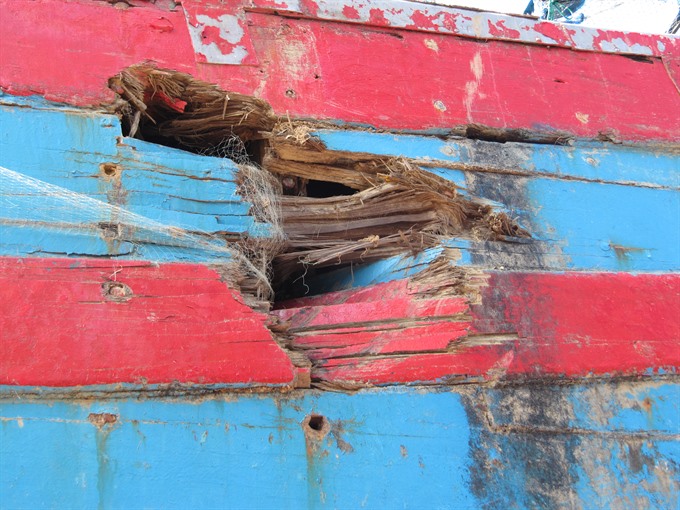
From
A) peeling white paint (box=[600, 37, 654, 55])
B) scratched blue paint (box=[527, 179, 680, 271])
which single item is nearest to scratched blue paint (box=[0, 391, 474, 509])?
scratched blue paint (box=[527, 179, 680, 271])

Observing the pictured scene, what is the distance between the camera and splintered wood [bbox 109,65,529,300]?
3141 millimetres

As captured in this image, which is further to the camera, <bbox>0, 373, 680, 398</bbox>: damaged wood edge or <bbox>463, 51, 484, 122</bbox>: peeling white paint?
<bbox>463, 51, 484, 122</bbox>: peeling white paint

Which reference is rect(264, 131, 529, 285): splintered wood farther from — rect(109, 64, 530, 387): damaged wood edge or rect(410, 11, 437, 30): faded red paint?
rect(410, 11, 437, 30): faded red paint

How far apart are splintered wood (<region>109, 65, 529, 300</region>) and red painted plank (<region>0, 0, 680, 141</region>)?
119 millimetres

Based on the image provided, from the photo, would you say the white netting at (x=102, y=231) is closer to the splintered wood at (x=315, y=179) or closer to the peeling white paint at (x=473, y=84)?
the splintered wood at (x=315, y=179)

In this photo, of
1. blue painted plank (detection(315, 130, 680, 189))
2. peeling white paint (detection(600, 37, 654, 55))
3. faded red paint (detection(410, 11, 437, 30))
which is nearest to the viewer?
blue painted plank (detection(315, 130, 680, 189))

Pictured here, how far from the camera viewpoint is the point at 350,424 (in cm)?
258

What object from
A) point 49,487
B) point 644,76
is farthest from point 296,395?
point 644,76

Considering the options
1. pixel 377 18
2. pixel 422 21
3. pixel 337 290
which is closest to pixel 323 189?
pixel 337 290

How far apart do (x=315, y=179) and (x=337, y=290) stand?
0.58 meters

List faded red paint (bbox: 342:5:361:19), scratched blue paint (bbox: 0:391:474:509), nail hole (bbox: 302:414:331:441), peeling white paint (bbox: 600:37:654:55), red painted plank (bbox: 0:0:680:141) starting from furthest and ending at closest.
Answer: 1. peeling white paint (bbox: 600:37:654:55)
2. faded red paint (bbox: 342:5:361:19)
3. red painted plank (bbox: 0:0:680:141)
4. nail hole (bbox: 302:414:331:441)
5. scratched blue paint (bbox: 0:391:474:509)

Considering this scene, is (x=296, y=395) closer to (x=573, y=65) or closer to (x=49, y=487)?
(x=49, y=487)

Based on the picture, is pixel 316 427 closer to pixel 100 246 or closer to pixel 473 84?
pixel 100 246

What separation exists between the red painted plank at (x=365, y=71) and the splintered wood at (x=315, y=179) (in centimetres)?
12
